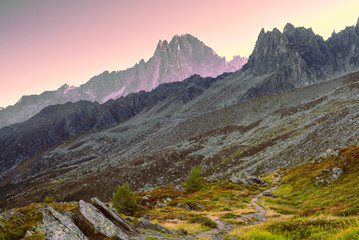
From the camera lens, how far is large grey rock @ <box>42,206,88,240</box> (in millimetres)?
10047

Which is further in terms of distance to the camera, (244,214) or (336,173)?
(336,173)

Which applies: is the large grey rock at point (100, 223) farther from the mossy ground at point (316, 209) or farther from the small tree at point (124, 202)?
the small tree at point (124, 202)

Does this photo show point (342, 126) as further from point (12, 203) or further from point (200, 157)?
point (12, 203)

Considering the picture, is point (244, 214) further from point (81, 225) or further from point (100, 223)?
point (81, 225)

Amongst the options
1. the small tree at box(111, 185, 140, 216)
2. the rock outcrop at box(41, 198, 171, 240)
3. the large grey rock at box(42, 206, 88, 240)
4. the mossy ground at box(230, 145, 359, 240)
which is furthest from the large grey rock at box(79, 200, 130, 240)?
the small tree at box(111, 185, 140, 216)

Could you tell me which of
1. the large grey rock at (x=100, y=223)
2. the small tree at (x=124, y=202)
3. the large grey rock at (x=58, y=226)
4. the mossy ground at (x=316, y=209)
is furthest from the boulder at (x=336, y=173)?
the large grey rock at (x=58, y=226)

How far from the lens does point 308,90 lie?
162 metres

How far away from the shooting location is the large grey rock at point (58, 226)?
10.0 metres

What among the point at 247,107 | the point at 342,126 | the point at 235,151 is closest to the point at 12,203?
the point at 235,151

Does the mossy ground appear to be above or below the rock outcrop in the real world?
below

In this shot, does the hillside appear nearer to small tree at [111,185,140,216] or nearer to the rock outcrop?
the rock outcrop

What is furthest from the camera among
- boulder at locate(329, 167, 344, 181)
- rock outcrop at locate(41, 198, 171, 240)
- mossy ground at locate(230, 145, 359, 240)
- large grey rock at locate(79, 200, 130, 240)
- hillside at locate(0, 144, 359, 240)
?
boulder at locate(329, 167, 344, 181)

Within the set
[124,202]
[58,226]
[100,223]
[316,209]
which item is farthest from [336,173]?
[58,226]

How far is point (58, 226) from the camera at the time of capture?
33.9 feet
